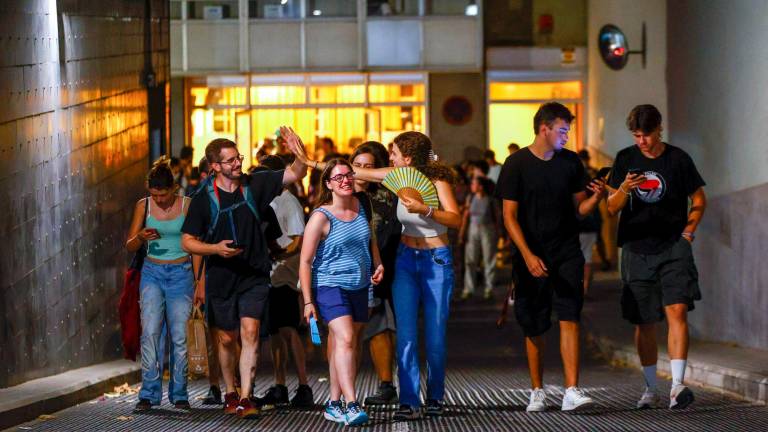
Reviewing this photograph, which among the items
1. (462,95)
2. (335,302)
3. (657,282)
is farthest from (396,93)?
(335,302)

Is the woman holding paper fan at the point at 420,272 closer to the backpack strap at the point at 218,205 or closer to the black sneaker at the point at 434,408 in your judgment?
the black sneaker at the point at 434,408

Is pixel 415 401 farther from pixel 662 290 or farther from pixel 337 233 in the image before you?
pixel 662 290

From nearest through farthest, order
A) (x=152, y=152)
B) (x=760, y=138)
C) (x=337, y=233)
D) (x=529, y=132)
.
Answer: (x=337, y=233)
(x=760, y=138)
(x=152, y=152)
(x=529, y=132)

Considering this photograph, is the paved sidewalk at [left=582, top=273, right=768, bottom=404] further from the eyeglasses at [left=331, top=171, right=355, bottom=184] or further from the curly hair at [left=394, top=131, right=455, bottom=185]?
the eyeglasses at [left=331, top=171, right=355, bottom=184]

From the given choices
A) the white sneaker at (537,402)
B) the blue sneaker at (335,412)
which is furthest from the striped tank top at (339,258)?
the white sneaker at (537,402)

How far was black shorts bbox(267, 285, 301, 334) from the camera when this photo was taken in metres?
11.7

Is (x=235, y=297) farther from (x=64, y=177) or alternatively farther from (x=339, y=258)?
(x=64, y=177)

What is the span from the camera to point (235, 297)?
10.7 m

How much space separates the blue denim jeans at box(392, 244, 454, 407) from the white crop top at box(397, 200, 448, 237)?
11cm

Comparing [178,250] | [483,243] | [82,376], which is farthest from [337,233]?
[483,243]

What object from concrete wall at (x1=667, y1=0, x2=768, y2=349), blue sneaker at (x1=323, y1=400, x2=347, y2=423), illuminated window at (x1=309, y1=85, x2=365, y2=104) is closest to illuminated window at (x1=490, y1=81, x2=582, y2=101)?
illuminated window at (x1=309, y1=85, x2=365, y2=104)

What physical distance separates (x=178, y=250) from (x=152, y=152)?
24.6ft

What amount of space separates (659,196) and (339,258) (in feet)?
7.25

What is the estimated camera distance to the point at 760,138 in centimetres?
1414
